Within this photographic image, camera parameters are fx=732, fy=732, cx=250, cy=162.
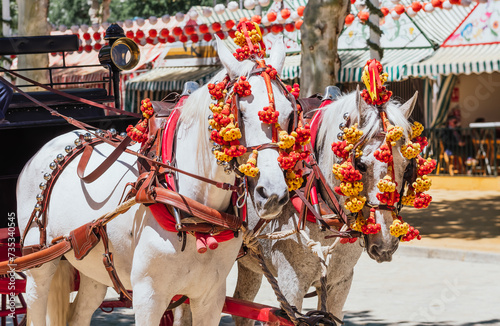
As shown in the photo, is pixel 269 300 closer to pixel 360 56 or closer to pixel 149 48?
pixel 360 56

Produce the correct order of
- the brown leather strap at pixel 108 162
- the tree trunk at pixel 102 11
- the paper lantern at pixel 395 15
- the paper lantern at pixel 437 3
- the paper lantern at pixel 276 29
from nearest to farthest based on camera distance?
the brown leather strap at pixel 108 162
the paper lantern at pixel 437 3
the paper lantern at pixel 395 15
the paper lantern at pixel 276 29
the tree trunk at pixel 102 11

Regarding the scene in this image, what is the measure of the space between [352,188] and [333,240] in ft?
2.07

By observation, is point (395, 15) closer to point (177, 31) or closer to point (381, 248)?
point (177, 31)

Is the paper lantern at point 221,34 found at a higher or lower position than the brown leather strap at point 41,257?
higher

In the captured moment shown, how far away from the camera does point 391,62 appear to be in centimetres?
1797

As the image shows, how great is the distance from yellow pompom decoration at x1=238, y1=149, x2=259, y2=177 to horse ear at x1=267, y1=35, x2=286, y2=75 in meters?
0.56

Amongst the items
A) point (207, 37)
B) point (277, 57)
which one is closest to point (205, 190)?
point (277, 57)

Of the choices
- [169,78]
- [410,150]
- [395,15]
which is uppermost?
[395,15]

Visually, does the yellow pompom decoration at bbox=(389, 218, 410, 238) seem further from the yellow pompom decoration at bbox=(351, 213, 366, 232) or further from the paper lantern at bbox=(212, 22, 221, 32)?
the paper lantern at bbox=(212, 22, 221, 32)

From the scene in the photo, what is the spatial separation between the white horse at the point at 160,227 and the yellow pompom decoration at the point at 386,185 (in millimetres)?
886

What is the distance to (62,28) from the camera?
22.8 m

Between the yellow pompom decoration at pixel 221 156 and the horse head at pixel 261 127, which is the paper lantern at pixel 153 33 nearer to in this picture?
the horse head at pixel 261 127

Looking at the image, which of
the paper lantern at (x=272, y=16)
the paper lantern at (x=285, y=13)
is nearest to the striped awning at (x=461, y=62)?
the paper lantern at (x=285, y=13)

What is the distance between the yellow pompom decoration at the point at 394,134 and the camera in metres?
4.32
